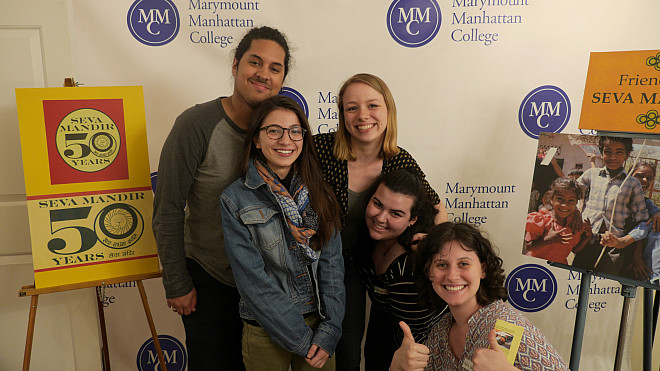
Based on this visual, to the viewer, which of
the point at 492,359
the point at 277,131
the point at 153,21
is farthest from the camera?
the point at 153,21

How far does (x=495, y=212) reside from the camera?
249 centimetres

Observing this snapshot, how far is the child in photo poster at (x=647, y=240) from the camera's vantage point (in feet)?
5.16

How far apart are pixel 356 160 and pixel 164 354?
5.23 feet

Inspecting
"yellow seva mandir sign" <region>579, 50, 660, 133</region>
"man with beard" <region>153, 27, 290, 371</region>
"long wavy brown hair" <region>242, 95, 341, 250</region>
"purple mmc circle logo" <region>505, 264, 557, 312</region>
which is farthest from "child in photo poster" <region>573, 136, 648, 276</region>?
"man with beard" <region>153, 27, 290, 371</region>

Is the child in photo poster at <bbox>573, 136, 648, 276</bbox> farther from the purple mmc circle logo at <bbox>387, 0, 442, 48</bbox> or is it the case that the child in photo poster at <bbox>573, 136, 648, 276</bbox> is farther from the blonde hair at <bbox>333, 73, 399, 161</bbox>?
the purple mmc circle logo at <bbox>387, 0, 442, 48</bbox>

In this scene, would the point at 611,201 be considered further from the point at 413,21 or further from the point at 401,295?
the point at 413,21

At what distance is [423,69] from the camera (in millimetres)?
2307

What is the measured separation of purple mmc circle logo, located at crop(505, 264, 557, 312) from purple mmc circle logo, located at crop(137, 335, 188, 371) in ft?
6.41

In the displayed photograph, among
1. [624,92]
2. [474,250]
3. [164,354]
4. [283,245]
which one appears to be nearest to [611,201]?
[624,92]

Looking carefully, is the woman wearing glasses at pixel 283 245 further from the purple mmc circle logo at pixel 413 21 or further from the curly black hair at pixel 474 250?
the purple mmc circle logo at pixel 413 21

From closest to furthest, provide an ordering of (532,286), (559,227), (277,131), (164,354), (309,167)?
(277,131) < (309,167) < (559,227) < (164,354) < (532,286)

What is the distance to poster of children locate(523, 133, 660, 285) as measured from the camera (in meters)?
1.58

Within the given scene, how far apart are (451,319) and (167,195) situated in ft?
3.74

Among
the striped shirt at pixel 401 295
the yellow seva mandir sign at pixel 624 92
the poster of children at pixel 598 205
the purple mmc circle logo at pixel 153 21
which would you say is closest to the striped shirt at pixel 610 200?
the poster of children at pixel 598 205
